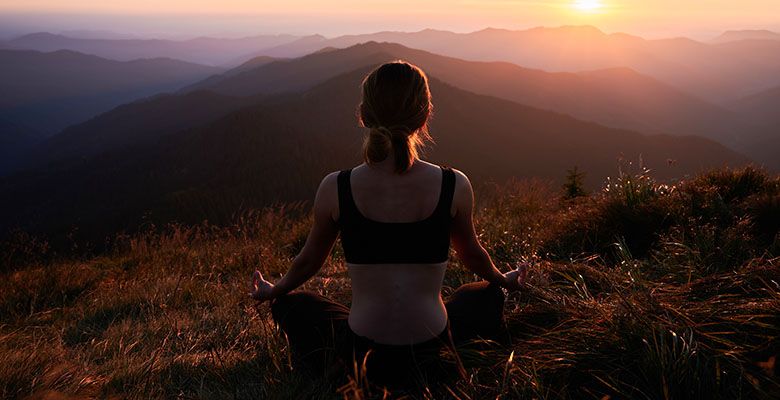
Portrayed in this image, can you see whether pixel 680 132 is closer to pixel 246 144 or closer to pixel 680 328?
pixel 246 144

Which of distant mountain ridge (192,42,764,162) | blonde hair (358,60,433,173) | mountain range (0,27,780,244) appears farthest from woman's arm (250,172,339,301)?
distant mountain ridge (192,42,764,162)

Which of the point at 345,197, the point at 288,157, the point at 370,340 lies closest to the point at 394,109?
the point at 345,197

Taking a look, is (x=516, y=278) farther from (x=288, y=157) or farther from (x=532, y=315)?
(x=288, y=157)

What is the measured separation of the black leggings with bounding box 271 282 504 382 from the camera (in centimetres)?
182

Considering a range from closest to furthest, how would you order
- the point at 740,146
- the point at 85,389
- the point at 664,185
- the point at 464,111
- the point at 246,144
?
the point at 85,389 < the point at 664,185 < the point at 246,144 < the point at 464,111 < the point at 740,146

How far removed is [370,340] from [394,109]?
104 centimetres

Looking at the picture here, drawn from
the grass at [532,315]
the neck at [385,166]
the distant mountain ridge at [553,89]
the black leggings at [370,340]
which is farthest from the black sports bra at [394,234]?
the distant mountain ridge at [553,89]

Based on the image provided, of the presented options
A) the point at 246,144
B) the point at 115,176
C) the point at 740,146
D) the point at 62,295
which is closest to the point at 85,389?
the point at 62,295

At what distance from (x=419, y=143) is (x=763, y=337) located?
168 cm

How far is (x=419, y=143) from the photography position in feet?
6.33

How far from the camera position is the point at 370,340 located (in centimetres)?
181

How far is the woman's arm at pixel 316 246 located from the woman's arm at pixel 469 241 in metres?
0.58

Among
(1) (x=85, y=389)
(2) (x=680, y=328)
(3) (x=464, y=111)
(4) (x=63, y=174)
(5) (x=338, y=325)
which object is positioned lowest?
(4) (x=63, y=174)

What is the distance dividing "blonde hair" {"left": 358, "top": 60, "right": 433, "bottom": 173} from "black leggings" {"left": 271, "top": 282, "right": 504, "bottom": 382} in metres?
0.84
